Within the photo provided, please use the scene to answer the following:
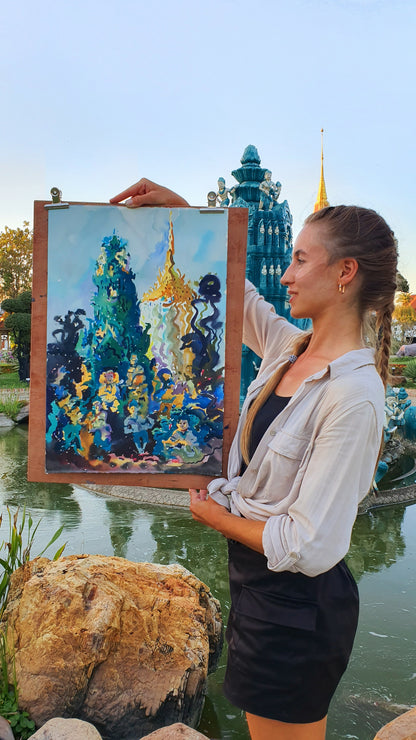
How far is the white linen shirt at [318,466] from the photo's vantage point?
1067 millimetres

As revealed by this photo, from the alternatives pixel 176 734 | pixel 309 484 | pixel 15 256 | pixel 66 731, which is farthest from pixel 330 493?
pixel 15 256

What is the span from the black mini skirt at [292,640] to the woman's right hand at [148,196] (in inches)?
36.3

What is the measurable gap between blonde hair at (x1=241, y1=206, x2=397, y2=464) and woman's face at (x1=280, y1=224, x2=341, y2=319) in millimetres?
17

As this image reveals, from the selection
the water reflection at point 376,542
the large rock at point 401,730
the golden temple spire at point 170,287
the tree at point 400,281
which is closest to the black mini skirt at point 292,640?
the large rock at point 401,730

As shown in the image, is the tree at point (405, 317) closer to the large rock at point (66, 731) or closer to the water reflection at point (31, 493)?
the water reflection at point (31, 493)

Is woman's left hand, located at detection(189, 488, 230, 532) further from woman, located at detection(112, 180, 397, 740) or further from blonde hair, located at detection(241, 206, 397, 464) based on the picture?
blonde hair, located at detection(241, 206, 397, 464)

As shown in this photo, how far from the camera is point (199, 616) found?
233 centimetres

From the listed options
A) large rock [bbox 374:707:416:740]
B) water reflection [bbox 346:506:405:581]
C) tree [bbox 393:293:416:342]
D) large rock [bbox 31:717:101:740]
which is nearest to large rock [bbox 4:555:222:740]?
large rock [bbox 31:717:101:740]

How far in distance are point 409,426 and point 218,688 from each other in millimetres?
5376

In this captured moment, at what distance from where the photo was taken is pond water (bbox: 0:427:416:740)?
7.97 feet

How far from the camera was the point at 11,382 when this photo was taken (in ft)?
50.7

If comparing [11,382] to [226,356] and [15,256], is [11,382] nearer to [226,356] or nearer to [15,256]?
[15,256]

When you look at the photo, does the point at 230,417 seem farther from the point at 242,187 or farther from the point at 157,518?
the point at 242,187

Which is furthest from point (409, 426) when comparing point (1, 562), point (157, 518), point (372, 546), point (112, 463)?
point (112, 463)
